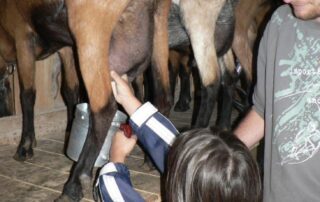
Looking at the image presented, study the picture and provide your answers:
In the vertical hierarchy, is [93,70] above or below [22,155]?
above

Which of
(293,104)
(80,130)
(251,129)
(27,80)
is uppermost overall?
(293,104)

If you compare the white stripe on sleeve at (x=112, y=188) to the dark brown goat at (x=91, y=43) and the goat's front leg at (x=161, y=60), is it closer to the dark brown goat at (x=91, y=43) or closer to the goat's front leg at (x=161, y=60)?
the dark brown goat at (x=91, y=43)

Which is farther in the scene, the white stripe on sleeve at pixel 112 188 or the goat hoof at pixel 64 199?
the goat hoof at pixel 64 199

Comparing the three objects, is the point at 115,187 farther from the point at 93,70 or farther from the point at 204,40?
the point at 204,40

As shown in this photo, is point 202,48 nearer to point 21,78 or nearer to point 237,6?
point 237,6

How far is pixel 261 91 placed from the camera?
1861mm

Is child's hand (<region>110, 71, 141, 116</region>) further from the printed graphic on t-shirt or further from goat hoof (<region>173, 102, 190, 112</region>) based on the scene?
goat hoof (<region>173, 102, 190, 112</region>)

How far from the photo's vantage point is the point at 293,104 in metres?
1.62

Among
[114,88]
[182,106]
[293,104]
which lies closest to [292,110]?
[293,104]

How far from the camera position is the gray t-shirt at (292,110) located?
61.4 inches

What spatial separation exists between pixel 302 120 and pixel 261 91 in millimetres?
306

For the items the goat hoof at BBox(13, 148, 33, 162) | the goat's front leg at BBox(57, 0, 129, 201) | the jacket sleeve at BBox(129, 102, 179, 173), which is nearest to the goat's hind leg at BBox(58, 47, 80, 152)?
the goat hoof at BBox(13, 148, 33, 162)

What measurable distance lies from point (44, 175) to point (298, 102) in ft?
6.26

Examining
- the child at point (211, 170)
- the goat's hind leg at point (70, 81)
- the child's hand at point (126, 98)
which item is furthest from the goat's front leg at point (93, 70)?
the goat's hind leg at point (70, 81)
